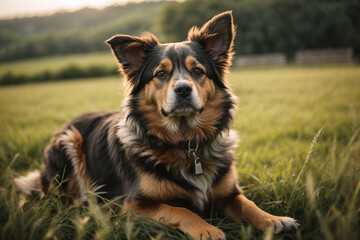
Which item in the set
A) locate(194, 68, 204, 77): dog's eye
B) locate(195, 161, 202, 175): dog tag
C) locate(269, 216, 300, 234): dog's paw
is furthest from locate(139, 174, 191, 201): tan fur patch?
locate(194, 68, 204, 77): dog's eye

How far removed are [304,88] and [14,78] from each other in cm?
2159

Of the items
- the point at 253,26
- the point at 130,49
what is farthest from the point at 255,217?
→ the point at 253,26

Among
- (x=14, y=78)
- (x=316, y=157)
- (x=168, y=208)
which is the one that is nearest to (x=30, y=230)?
(x=168, y=208)

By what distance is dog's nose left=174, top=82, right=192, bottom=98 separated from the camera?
2453 millimetres

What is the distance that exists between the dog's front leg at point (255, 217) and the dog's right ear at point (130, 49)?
5.90 feet

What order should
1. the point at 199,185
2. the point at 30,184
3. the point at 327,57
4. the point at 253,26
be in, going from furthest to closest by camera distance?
the point at 253,26 → the point at 327,57 → the point at 30,184 → the point at 199,185

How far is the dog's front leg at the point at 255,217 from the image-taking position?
2.01 metres

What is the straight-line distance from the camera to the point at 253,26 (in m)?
28.5

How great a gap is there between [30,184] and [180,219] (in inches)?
85.7

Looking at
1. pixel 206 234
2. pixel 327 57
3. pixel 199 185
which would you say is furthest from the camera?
pixel 327 57

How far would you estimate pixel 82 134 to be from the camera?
3367mm

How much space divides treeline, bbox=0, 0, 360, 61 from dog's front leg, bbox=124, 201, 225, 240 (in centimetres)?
2587

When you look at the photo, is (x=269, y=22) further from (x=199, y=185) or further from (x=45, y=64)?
(x=199, y=185)

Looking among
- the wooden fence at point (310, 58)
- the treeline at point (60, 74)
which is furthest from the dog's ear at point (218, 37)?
the treeline at point (60, 74)
